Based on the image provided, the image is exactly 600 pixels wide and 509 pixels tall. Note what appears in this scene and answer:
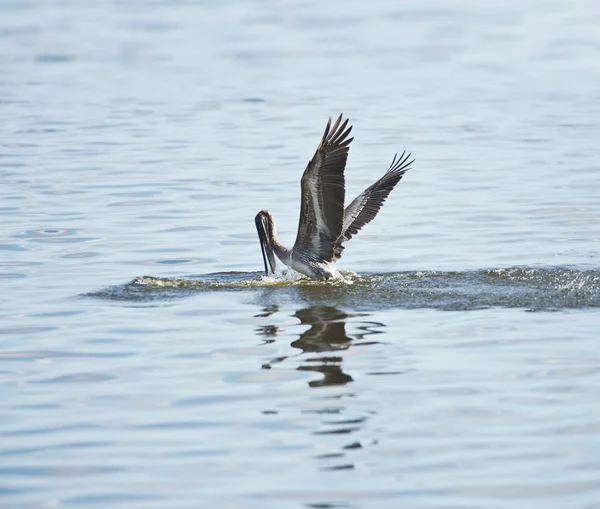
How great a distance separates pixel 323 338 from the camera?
348 inches

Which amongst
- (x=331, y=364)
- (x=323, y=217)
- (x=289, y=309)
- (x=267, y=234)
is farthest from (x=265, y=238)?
(x=331, y=364)

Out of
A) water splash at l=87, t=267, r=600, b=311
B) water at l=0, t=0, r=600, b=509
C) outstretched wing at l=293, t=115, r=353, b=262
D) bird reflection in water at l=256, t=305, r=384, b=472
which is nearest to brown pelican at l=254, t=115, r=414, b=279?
outstretched wing at l=293, t=115, r=353, b=262

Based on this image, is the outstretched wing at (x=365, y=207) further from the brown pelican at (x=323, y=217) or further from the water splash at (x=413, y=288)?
the water splash at (x=413, y=288)

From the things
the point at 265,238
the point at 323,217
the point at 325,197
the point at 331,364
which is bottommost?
the point at 331,364

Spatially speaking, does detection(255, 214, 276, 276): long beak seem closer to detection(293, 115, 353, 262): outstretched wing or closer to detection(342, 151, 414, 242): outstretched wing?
detection(293, 115, 353, 262): outstretched wing

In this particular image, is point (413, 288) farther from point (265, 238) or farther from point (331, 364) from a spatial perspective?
point (331, 364)

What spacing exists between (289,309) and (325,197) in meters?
1.11

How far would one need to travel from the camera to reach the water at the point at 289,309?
627cm

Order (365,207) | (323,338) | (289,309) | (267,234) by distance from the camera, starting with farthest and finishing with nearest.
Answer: (365,207) < (267,234) < (289,309) < (323,338)

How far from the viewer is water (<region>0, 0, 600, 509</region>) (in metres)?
6.27

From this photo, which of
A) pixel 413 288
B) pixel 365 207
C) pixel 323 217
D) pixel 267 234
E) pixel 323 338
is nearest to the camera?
pixel 323 338

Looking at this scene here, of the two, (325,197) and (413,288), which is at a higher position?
(325,197)

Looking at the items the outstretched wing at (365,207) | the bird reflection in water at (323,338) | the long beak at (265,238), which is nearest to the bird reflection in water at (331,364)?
the bird reflection in water at (323,338)

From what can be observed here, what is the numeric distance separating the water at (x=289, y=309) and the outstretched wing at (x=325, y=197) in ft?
1.36
